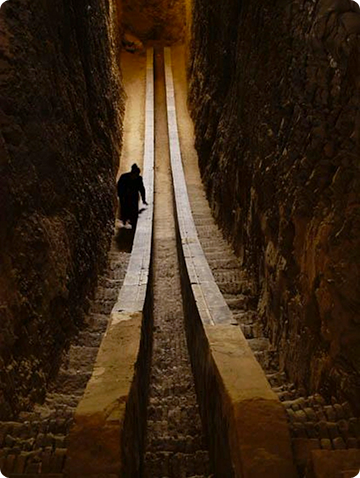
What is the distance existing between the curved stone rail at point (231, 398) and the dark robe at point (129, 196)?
3339 millimetres

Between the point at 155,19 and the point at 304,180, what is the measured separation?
611 inches

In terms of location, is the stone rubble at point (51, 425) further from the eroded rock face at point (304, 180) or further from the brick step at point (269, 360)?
the eroded rock face at point (304, 180)

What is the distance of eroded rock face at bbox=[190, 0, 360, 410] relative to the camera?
8.95 ft

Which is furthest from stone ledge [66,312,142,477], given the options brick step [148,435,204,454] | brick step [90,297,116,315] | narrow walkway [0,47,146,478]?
brick step [90,297,116,315]

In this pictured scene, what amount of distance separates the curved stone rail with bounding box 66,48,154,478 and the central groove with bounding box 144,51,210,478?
231mm

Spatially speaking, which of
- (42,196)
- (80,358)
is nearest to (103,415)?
(80,358)

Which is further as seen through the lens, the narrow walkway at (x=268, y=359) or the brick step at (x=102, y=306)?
the brick step at (x=102, y=306)

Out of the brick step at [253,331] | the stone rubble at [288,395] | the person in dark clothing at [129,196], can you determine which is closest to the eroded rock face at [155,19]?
the person in dark clothing at [129,196]

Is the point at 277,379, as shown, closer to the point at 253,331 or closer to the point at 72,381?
the point at 253,331

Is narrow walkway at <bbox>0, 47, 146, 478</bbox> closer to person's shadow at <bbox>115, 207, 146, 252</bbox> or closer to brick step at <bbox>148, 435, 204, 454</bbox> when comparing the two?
person's shadow at <bbox>115, 207, 146, 252</bbox>

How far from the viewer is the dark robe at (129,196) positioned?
813 cm

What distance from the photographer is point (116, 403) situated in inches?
112

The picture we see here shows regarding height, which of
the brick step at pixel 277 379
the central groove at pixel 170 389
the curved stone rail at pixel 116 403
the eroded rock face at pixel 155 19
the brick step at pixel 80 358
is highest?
the eroded rock face at pixel 155 19

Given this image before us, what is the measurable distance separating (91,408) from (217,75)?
665 cm
